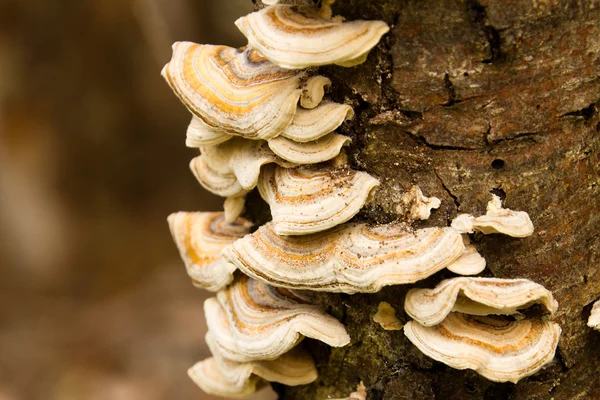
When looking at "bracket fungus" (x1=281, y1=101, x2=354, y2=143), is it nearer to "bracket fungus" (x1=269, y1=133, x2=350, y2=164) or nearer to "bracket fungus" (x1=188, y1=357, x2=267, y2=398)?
"bracket fungus" (x1=269, y1=133, x2=350, y2=164)

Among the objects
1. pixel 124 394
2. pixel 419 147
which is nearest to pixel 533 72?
pixel 419 147

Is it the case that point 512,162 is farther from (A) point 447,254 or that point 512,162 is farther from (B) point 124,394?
(B) point 124,394

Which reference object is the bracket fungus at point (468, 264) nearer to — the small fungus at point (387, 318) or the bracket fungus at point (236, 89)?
the small fungus at point (387, 318)

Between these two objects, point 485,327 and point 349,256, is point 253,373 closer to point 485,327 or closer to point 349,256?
point 349,256

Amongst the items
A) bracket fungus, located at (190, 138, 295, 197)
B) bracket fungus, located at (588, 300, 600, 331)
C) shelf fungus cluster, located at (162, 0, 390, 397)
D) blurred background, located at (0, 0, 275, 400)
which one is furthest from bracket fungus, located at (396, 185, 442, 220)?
blurred background, located at (0, 0, 275, 400)

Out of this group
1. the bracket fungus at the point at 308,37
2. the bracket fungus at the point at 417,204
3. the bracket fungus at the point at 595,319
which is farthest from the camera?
the bracket fungus at the point at 595,319

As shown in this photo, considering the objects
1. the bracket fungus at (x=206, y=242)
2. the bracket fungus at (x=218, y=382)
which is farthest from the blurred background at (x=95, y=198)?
the bracket fungus at (x=206, y=242)
